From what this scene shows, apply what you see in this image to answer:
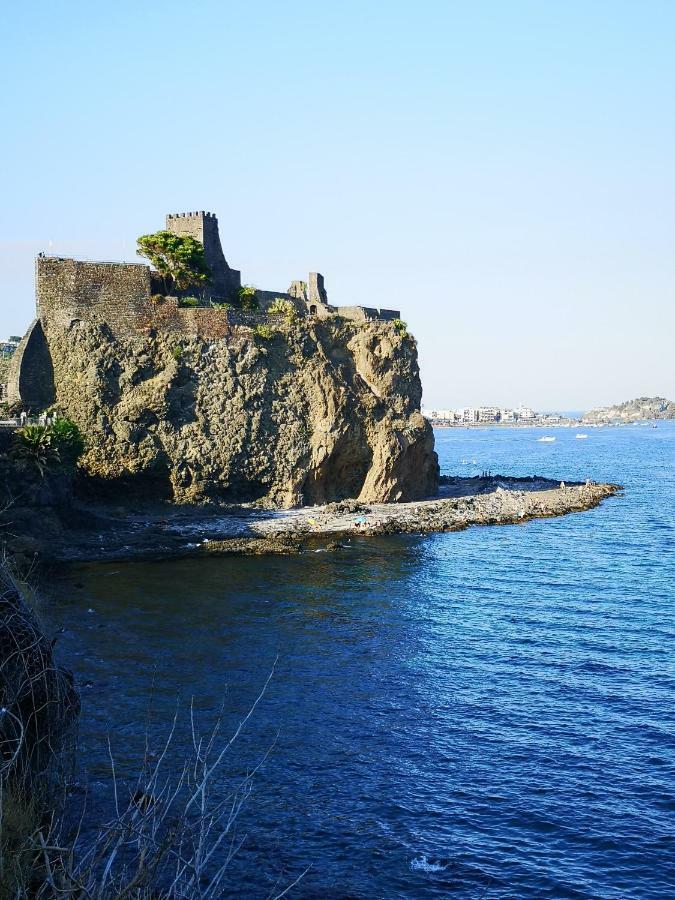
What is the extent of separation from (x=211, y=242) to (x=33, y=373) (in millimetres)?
17852

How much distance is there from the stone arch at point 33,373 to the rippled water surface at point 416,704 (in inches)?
769

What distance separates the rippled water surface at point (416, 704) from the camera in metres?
17.6

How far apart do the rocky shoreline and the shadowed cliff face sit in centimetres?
225

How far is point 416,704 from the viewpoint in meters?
26.1

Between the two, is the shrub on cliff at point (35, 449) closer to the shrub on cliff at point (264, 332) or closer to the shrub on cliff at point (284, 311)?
the shrub on cliff at point (264, 332)

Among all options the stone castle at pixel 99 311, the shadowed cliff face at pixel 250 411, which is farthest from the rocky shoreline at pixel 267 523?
the stone castle at pixel 99 311

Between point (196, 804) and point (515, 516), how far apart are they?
5119 cm

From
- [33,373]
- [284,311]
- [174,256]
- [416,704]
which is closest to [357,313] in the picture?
[284,311]

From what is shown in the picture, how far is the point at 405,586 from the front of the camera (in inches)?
1678

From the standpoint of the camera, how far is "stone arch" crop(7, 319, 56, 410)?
58094mm

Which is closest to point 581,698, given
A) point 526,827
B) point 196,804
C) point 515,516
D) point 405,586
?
point 526,827

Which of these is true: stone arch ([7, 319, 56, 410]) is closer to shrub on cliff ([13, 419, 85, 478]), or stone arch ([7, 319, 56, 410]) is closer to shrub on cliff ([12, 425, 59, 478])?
shrub on cliff ([13, 419, 85, 478])

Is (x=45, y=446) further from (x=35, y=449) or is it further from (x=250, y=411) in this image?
(x=250, y=411)

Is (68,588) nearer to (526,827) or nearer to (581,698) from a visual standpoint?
(581,698)
